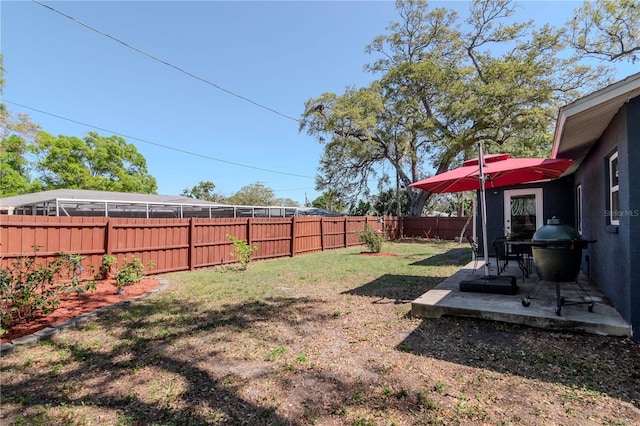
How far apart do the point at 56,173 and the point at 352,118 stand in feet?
86.1

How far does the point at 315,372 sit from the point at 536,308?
2948mm

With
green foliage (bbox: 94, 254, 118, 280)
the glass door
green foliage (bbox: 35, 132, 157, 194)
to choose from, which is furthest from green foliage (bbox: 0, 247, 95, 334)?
green foliage (bbox: 35, 132, 157, 194)

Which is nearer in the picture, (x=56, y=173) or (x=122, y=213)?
(x=122, y=213)

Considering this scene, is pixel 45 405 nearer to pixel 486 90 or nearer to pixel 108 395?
pixel 108 395

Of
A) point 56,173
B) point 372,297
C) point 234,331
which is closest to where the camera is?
point 234,331

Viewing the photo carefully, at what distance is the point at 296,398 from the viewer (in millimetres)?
2383

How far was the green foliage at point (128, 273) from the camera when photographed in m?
6.05

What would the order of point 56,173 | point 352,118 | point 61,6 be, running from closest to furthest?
point 61,6 < point 352,118 < point 56,173

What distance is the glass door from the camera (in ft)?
26.9

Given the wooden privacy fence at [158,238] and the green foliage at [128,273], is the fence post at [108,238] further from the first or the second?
the green foliage at [128,273]

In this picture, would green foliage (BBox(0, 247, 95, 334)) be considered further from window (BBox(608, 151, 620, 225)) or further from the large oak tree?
the large oak tree

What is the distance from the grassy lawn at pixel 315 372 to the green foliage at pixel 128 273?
1519 mm

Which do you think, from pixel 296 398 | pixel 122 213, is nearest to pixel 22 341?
pixel 296 398

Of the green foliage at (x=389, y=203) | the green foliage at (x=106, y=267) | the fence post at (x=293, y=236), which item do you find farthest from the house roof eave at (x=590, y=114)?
the green foliage at (x=389, y=203)
